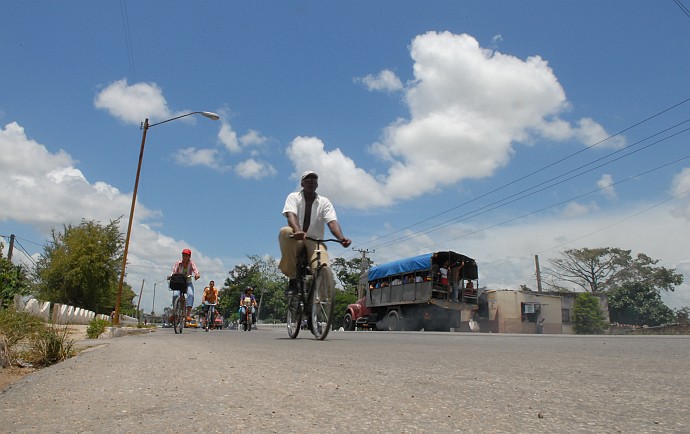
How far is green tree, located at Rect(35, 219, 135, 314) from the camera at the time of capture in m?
34.3

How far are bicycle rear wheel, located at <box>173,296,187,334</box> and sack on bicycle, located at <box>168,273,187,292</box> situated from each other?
0.39 metres

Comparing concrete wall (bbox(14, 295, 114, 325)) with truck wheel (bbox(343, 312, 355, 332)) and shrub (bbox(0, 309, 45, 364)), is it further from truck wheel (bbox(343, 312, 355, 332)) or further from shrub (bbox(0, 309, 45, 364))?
truck wheel (bbox(343, 312, 355, 332))

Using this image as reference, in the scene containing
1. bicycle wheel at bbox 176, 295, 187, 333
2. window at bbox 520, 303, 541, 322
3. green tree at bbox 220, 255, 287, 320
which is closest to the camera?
bicycle wheel at bbox 176, 295, 187, 333

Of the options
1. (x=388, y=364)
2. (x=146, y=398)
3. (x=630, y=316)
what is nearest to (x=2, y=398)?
(x=146, y=398)

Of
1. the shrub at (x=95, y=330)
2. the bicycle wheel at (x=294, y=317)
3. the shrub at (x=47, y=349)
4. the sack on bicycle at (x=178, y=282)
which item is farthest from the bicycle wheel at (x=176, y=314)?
the shrub at (x=47, y=349)

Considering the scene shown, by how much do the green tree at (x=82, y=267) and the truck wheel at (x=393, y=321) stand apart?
790 inches

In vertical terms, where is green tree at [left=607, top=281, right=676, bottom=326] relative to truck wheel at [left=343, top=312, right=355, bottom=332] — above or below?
above

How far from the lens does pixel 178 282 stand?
12.7m

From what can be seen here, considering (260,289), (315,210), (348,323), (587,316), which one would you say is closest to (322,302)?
(315,210)

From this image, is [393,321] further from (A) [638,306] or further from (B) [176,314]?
(A) [638,306]

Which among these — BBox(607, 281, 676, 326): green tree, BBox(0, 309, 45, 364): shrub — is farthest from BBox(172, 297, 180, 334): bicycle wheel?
BBox(607, 281, 676, 326): green tree

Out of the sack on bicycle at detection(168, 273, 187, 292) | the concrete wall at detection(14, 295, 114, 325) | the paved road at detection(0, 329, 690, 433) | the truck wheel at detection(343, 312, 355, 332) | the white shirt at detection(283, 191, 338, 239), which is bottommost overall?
the paved road at detection(0, 329, 690, 433)

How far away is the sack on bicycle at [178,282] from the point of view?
1260 cm

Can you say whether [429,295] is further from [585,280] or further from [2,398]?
[585,280]
